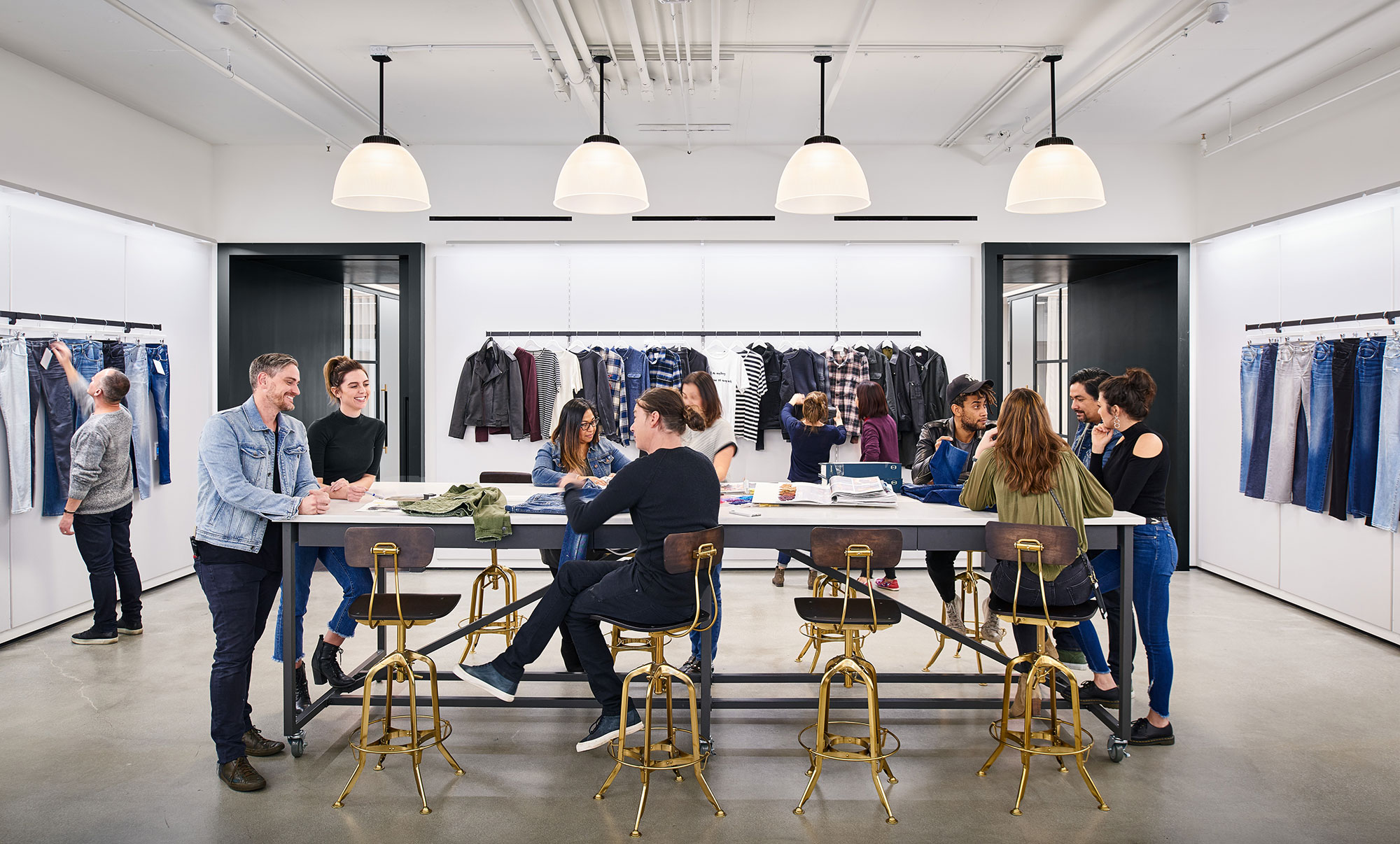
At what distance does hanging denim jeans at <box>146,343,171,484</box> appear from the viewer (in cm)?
589

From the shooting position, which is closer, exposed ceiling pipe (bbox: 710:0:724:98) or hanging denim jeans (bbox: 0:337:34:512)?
exposed ceiling pipe (bbox: 710:0:724:98)

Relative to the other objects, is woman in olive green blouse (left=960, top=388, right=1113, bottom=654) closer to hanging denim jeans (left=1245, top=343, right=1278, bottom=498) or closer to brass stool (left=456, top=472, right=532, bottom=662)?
brass stool (left=456, top=472, right=532, bottom=662)

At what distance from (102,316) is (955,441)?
212 inches

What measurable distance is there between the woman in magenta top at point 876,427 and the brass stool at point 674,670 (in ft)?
10.7

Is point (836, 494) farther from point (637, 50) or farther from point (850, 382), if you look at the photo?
point (850, 382)

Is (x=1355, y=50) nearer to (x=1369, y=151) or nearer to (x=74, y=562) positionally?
(x=1369, y=151)

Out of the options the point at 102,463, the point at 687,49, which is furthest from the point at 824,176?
the point at 102,463

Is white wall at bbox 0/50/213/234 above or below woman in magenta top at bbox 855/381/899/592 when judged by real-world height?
above

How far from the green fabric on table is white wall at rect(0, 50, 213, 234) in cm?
344

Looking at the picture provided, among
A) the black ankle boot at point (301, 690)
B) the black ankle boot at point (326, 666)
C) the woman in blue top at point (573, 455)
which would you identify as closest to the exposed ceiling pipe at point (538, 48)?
the woman in blue top at point (573, 455)

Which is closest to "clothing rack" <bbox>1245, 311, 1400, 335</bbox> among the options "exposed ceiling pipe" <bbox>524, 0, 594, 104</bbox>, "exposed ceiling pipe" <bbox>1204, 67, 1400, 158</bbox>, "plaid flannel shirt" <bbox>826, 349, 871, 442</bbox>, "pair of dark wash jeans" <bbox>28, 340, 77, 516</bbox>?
"exposed ceiling pipe" <bbox>1204, 67, 1400, 158</bbox>

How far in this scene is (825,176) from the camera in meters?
3.80

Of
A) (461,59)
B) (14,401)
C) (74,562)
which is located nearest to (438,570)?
(74,562)

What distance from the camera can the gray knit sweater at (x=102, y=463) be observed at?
4.66 meters
